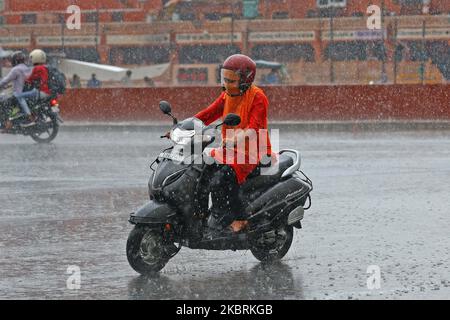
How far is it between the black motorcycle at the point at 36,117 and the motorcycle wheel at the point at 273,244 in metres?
14.4

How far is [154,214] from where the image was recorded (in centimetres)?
802

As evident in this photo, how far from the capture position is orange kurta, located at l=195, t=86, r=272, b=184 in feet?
27.3

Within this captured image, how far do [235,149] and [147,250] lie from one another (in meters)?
0.97

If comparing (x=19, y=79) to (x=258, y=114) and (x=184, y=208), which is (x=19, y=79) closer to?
(x=258, y=114)

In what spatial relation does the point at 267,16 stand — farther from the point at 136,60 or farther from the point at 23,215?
the point at 23,215

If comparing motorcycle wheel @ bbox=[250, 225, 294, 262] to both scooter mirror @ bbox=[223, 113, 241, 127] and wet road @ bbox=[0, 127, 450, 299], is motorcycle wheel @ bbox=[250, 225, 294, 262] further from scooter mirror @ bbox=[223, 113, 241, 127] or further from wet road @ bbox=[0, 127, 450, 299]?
scooter mirror @ bbox=[223, 113, 241, 127]

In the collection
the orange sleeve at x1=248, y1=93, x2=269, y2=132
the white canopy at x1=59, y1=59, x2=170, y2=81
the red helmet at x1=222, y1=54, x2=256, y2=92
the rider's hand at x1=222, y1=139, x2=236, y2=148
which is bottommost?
the white canopy at x1=59, y1=59, x2=170, y2=81

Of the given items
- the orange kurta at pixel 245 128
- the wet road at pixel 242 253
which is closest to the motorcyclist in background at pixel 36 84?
the wet road at pixel 242 253

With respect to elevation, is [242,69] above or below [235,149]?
above

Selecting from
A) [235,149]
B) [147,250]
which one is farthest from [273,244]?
[147,250]

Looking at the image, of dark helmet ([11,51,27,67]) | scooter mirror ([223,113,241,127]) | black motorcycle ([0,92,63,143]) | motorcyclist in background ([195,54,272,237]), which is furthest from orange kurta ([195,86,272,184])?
dark helmet ([11,51,27,67])

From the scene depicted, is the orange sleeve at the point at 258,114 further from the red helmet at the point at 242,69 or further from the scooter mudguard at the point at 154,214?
the scooter mudguard at the point at 154,214

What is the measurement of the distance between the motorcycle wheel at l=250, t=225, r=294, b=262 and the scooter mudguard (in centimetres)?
89

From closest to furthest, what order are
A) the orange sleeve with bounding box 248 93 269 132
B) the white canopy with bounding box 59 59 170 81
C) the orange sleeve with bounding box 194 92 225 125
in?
the orange sleeve with bounding box 248 93 269 132 < the orange sleeve with bounding box 194 92 225 125 < the white canopy with bounding box 59 59 170 81
